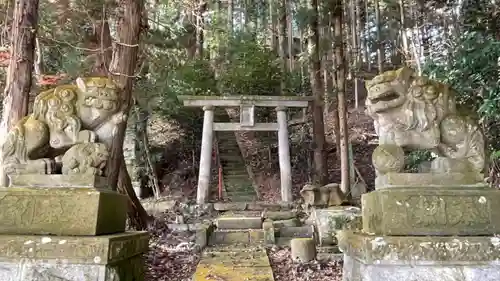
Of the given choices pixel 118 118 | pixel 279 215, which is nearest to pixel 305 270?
pixel 118 118

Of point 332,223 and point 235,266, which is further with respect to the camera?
point 332,223

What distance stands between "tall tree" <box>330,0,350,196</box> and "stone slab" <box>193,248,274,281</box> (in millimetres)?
4859

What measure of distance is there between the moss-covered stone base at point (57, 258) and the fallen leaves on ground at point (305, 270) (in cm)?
269

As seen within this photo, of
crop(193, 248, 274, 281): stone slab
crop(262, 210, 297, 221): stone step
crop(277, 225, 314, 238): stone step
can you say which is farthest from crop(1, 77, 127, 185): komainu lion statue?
crop(262, 210, 297, 221): stone step

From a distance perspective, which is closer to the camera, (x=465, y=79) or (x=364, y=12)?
(x=465, y=79)

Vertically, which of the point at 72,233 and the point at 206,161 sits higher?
the point at 206,161

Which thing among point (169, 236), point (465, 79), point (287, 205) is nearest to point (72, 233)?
point (465, 79)

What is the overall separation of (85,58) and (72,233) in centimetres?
610

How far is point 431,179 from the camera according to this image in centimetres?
292

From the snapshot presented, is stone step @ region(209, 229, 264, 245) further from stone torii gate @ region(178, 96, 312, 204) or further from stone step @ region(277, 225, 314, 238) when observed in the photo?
stone torii gate @ region(178, 96, 312, 204)

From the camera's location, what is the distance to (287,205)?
396 inches

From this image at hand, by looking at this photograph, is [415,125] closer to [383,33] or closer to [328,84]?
[328,84]

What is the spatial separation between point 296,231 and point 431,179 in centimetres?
504

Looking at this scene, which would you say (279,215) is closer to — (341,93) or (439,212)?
(341,93)
